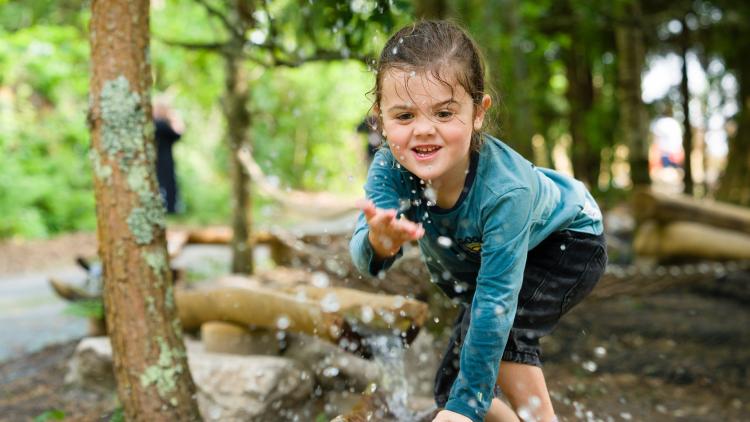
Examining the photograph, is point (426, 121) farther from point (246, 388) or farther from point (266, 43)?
point (266, 43)

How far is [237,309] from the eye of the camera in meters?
3.73

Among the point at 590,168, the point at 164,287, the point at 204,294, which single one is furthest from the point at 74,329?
the point at 590,168

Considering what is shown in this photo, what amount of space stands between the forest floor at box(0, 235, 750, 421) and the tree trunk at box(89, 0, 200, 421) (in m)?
0.95

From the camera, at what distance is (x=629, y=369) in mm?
5156

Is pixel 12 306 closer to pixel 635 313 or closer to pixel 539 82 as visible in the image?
pixel 635 313

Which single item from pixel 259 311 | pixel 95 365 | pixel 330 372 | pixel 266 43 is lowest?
pixel 95 365

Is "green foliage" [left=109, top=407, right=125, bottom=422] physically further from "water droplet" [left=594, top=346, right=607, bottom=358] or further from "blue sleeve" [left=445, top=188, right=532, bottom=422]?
"water droplet" [left=594, top=346, right=607, bottom=358]

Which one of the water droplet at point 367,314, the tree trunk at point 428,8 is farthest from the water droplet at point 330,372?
the tree trunk at point 428,8

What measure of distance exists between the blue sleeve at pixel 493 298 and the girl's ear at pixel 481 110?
266 mm

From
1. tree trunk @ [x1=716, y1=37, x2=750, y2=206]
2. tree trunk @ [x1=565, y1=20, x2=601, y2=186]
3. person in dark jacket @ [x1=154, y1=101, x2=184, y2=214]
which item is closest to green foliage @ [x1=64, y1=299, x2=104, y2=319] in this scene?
person in dark jacket @ [x1=154, y1=101, x2=184, y2=214]

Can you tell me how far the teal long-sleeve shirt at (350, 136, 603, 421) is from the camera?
204 cm

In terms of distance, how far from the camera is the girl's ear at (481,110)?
2227 mm

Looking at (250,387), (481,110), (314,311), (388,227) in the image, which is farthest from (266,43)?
(388,227)

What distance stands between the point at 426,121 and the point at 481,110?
251mm
